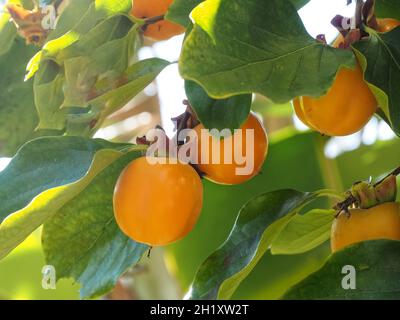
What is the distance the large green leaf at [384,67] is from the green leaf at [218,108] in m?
0.14

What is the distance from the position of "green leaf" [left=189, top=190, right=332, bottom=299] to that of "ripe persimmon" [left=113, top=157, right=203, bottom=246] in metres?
0.09

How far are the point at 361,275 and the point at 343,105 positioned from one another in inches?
7.5

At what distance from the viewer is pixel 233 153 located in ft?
3.31

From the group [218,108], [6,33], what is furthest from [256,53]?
[6,33]

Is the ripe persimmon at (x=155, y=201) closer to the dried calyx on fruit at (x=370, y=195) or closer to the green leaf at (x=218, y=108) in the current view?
the green leaf at (x=218, y=108)

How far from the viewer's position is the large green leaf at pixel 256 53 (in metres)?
0.85

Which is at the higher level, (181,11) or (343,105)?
(181,11)

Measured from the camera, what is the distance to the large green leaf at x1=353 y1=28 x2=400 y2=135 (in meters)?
0.94

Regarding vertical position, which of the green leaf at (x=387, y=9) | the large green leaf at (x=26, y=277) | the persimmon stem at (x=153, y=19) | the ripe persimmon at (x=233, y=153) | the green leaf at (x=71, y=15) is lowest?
the ripe persimmon at (x=233, y=153)

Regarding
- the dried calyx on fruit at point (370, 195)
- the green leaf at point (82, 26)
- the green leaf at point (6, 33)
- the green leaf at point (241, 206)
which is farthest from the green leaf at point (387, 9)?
the green leaf at point (241, 206)

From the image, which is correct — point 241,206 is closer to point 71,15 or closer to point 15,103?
point 15,103

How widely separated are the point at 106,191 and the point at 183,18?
271mm

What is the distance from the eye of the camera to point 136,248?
1191 millimetres

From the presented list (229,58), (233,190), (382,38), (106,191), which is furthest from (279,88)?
(233,190)
